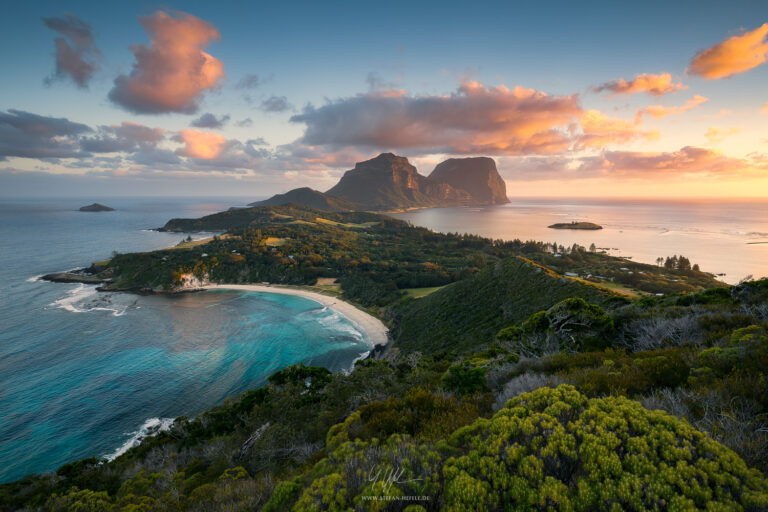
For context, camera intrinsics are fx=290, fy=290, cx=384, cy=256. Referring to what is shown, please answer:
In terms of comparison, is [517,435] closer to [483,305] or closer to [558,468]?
[558,468]

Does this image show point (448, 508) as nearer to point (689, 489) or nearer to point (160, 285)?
point (689, 489)

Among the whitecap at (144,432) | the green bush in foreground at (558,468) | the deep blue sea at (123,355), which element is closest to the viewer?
the green bush in foreground at (558,468)

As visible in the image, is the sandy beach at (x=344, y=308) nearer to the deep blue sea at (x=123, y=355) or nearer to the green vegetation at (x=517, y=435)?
the deep blue sea at (x=123, y=355)

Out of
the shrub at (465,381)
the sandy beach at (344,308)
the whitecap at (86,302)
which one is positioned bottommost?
the sandy beach at (344,308)

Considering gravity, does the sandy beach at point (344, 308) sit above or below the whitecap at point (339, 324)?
above

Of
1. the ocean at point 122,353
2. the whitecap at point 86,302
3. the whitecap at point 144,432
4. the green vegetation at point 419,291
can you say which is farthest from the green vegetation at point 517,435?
the whitecap at point 86,302

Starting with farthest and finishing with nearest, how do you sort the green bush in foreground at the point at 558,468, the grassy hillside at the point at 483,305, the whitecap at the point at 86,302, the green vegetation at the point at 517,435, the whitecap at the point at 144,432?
the whitecap at the point at 86,302
the grassy hillside at the point at 483,305
the whitecap at the point at 144,432
the green vegetation at the point at 517,435
the green bush in foreground at the point at 558,468

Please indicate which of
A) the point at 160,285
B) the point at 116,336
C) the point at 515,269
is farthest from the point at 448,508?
the point at 160,285

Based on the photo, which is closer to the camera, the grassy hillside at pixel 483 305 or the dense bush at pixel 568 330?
the dense bush at pixel 568 330
